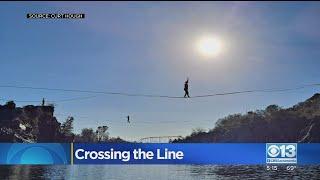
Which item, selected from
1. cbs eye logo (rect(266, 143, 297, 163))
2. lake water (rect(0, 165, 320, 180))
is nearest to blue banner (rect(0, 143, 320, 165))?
cbs eye logo (rect(266, 143, 297, 163))

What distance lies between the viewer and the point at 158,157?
45906 millimetres

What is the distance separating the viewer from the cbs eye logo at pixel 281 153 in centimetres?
4600

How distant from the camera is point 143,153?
45.8 m

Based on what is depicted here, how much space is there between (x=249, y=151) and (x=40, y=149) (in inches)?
712

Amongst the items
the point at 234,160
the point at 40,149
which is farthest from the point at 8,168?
the point at 234,160

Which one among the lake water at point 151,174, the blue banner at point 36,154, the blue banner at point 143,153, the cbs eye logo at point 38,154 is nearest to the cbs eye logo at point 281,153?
the blue banner at point 143,153

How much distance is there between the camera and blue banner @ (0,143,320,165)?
1790 inches

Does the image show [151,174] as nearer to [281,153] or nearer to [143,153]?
[143,153]

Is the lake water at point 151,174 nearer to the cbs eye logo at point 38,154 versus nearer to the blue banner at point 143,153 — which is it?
the cbs eye logo at point 38,154

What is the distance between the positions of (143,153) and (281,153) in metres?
12.1

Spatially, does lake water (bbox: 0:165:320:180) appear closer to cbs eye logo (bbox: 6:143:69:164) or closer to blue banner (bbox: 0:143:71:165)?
blue banner (bbox: 0:143:71:165)

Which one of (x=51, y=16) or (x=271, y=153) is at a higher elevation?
(x=51, y=16)

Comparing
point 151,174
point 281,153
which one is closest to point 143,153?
point 281,153

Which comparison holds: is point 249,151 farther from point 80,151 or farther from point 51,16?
point 51,16
